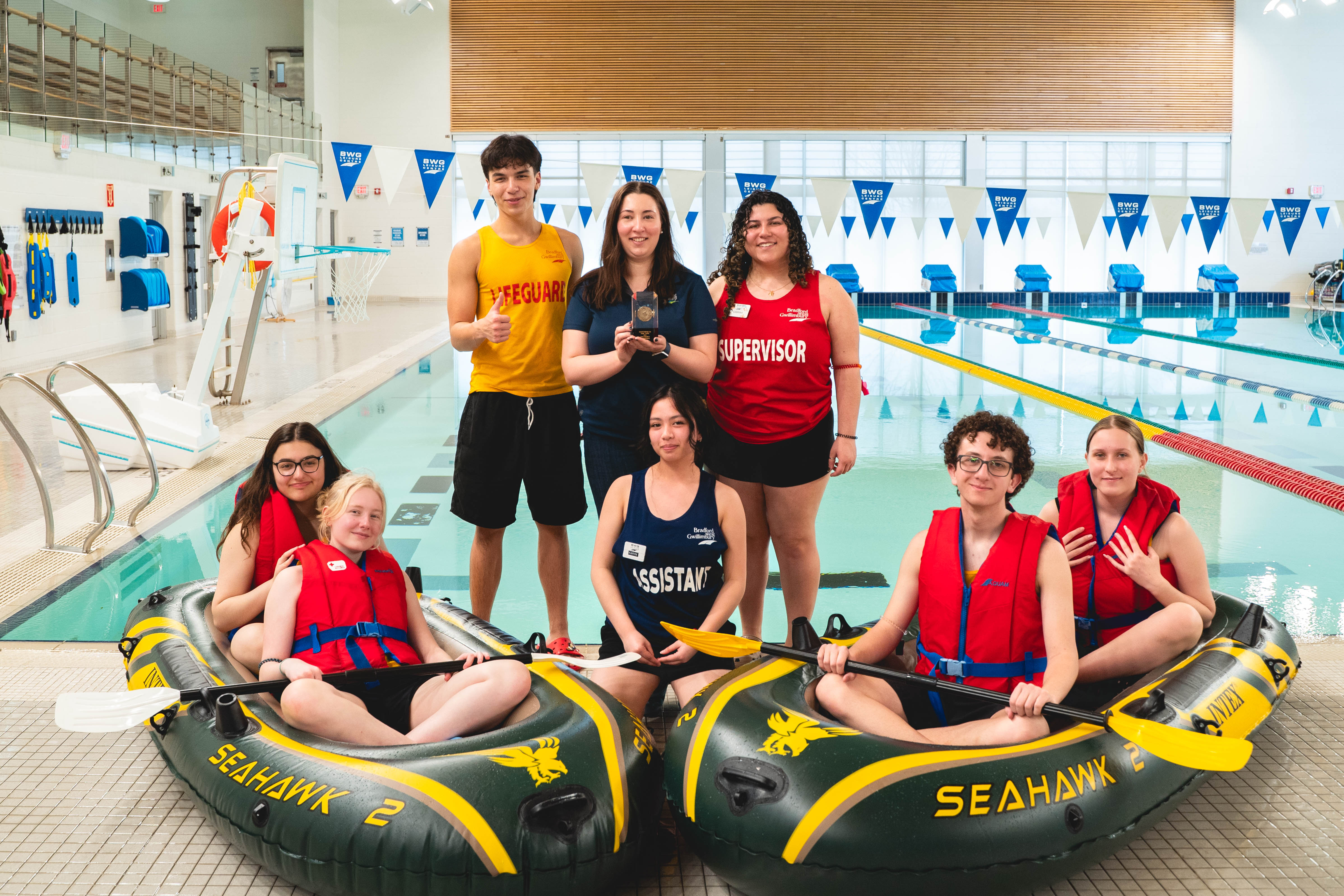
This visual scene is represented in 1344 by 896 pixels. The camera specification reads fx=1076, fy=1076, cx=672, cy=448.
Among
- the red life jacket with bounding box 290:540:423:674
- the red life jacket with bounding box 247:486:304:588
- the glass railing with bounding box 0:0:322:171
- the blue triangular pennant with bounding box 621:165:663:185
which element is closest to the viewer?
the red life jacket with bounding box 290:540:423:674

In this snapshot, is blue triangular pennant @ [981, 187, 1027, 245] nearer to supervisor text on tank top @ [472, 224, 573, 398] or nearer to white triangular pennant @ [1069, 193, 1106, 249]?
white triangular pennant @ [1069, 193, 1106, 249]

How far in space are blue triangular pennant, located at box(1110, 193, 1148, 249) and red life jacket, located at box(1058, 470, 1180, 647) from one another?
42.9 ft

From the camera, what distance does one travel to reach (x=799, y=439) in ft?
10.7

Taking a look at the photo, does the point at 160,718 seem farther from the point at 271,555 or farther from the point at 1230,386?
the point at 1230,386

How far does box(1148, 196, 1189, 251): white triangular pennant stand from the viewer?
14.9m

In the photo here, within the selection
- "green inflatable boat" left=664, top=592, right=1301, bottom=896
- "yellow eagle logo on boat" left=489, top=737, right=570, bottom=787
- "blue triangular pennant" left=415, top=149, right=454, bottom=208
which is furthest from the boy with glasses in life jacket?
"blue triangular pennant" left=415, top=149, right=454, bottom=208

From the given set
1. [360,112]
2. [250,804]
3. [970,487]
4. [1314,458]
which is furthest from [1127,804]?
[360,112]

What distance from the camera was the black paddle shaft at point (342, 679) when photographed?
8.14 ft

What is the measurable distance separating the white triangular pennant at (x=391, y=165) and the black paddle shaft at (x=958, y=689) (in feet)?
28.4

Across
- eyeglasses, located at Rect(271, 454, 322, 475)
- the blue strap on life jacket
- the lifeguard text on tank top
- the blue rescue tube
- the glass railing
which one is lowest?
the blue strap on life jacket

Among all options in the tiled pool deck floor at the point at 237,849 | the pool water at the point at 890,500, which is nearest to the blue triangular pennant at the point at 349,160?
the pool water at the point at 890,500

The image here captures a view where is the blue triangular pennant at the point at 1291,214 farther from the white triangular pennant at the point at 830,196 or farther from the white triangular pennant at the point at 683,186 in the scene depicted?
the white triangular pennant at the point at 683,186

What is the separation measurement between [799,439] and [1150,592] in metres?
1.06

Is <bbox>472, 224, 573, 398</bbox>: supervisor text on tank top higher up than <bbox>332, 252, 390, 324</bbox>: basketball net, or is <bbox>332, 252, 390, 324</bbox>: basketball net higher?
<bbox>332, 252, 390, 324</bbox>: basketball net
